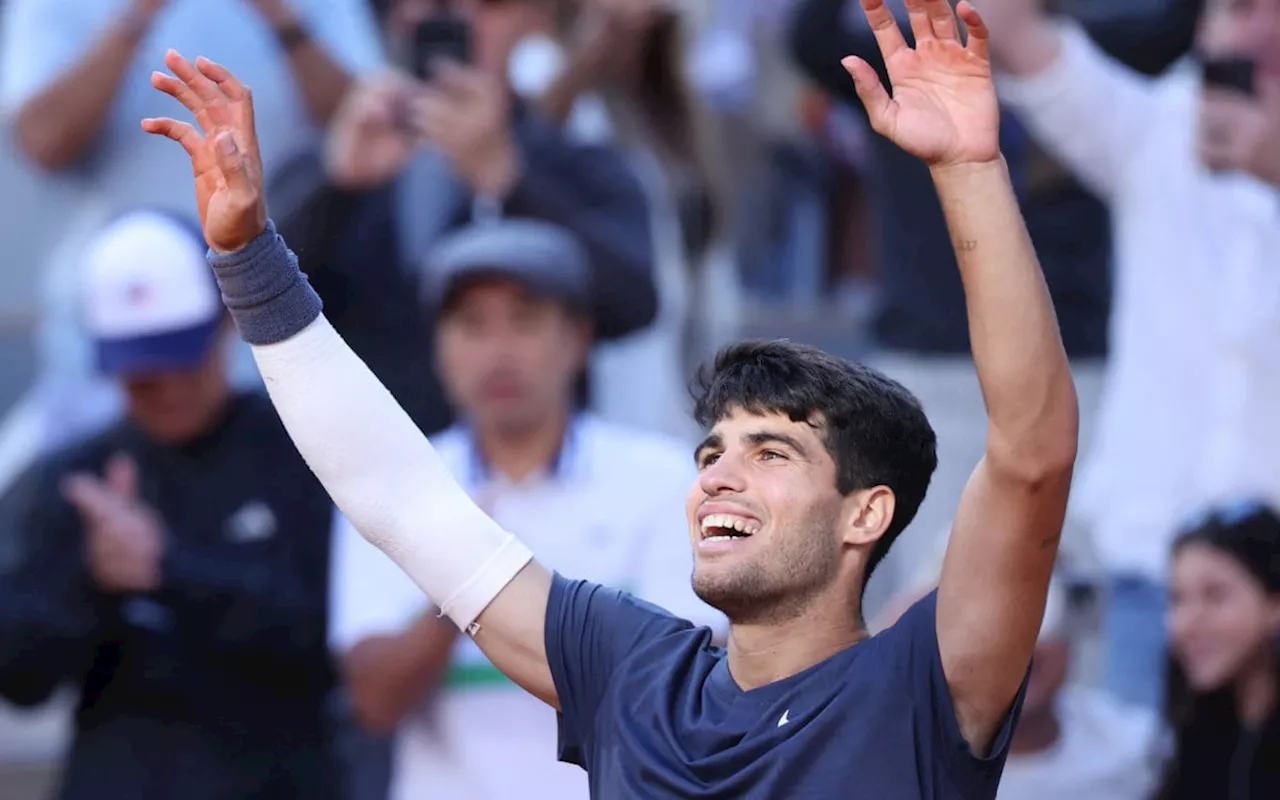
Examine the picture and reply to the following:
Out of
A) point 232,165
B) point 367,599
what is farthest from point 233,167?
point 367,599

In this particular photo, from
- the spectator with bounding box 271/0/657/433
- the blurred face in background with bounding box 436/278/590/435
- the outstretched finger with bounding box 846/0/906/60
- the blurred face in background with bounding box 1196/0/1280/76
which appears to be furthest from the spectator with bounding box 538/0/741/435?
the outstretched finger with bounding box 846/0/906/60

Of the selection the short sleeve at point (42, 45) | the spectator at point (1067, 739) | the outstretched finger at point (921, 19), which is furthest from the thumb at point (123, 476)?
the outstretched finger at point (921, 19)

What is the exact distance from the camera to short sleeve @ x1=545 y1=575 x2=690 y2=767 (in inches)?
104

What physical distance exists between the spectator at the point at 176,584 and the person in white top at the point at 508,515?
0.14 m

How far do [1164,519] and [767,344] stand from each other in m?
2.30

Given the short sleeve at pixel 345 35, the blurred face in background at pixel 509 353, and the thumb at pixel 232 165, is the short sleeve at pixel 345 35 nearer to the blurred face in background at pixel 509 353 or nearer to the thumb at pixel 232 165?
the blurred face in background at pixel 509 353

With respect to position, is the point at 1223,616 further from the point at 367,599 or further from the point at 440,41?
the point at 440,41

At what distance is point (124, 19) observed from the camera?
491 cm

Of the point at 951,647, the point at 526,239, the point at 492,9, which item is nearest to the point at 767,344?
the point at 951,647

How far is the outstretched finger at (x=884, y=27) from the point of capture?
2334 millimetres

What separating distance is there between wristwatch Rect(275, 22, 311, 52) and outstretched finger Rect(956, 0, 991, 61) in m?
2.96

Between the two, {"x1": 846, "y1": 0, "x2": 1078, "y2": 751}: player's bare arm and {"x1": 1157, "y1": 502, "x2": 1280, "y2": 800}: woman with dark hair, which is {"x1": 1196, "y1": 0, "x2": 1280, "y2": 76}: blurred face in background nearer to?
{"x1": 1157, "y1": 502, "x2": 1280, "y2": 800}: woman with dark hair

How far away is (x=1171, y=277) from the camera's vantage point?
468 cm

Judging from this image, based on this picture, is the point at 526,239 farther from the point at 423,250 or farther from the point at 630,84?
the point at 630,84
